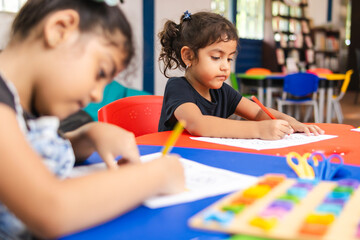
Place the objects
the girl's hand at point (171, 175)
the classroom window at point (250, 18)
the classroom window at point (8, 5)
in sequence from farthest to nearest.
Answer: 1. the classroom window at point (250, 18)
2. the classroom window at point (8, 5)
3. the girl's hand at point (171, 175)

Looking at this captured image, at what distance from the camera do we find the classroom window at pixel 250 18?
659cm

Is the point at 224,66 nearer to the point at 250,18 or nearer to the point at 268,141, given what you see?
the point at 268,141

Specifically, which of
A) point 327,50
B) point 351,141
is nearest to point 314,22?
point 327,50

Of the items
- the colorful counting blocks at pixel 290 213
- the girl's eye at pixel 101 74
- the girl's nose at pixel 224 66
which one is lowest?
Result: the colorful counting blocks at pixel 290 213

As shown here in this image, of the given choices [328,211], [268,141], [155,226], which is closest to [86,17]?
[155,226]

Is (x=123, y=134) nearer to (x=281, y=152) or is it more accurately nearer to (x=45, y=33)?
(x=45, y=33)

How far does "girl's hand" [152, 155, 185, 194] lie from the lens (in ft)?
1.67

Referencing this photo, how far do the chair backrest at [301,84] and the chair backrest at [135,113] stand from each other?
3.25m

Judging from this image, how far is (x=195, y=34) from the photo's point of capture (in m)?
1.52

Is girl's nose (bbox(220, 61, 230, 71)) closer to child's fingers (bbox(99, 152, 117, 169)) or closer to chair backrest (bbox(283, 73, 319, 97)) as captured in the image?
child's fingers (bbox(99, 152, 117, 169))

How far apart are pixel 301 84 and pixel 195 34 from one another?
3.33 meters

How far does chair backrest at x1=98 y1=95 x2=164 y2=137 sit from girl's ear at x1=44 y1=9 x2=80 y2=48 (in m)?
0.94

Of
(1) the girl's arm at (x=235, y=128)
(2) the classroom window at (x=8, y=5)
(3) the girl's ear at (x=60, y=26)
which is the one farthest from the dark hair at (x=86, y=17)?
(2) the classroom window at (x=8, y=5)

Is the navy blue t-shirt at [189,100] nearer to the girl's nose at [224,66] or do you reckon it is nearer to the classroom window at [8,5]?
the girl's nose at [224,66]
